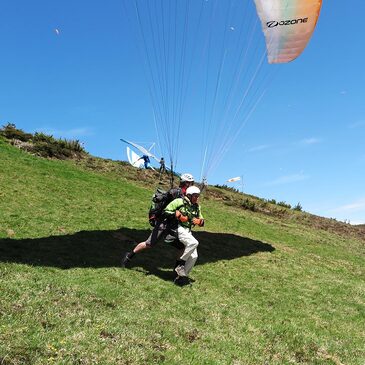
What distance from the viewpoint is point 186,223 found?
1062 cm

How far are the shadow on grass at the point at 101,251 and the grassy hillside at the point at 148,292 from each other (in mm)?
47

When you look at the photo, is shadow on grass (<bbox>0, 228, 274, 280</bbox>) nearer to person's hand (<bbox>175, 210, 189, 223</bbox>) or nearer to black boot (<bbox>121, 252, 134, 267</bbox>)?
black boot (<bbox>121, 252, 134, 267</bbox>)

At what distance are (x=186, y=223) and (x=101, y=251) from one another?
2.71m

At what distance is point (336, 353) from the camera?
25.3 feet

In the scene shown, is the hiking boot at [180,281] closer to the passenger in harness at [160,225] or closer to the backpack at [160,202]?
the passenger in harness at [160,225]

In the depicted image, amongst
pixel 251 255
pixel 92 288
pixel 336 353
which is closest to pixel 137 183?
pixel 251 255

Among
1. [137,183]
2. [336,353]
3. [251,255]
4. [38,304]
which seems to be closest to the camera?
[38,304]

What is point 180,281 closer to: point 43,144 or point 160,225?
point 160,225

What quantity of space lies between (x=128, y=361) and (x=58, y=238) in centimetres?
692

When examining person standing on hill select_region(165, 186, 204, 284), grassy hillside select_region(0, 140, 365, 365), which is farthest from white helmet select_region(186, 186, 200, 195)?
grassy hillside select_region(0, 140, 365, 365)

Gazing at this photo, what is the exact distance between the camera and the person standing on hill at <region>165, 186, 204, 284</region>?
10.2m

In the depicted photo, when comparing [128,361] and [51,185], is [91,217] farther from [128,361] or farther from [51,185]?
[128,361]

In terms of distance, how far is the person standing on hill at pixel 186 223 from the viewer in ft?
Answer: 33.5

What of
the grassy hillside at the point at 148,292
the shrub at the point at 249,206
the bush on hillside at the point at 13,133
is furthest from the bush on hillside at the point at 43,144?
the shrub at the point at 249,206
